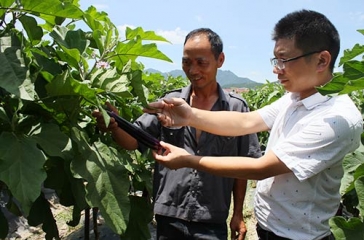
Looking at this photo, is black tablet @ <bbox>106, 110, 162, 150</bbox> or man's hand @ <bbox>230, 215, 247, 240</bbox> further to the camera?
man's hand @ <bbox>230, 215, 247, 240</bbox>

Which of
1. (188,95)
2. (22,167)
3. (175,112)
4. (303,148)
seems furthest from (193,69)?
(22,167)

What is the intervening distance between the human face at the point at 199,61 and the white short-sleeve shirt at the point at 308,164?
1.90ft

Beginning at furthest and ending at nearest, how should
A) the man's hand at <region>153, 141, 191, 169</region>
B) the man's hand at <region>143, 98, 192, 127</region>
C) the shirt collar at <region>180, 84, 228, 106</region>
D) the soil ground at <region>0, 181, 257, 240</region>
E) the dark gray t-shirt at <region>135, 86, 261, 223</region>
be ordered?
the soil ground at <region>0, 181, 257, 240</region> < the shirt collar at <region>180, 84, 228, 106</region> < the dark gray t-shirt at <region>135, 86, 261, 223</region> < the man's hand at <region>143, 98, 192, 127</region> < the man's hand at <region>153, 141, 191, 169</region>

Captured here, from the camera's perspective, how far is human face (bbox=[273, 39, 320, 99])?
180 cm

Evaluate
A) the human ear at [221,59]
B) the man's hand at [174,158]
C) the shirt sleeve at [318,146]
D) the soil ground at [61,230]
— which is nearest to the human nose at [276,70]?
the shirt sleeve at [318,146]

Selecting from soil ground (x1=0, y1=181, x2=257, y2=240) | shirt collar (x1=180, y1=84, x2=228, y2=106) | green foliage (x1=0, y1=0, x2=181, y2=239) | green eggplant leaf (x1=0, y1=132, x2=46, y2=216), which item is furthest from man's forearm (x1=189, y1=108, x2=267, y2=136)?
soil ground (x1=0, y1=181, x2=257, y2=240)

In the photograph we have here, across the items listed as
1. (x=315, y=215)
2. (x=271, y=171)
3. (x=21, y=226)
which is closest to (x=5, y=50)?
(x=271, y=171)

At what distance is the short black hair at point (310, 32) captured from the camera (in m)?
1.81

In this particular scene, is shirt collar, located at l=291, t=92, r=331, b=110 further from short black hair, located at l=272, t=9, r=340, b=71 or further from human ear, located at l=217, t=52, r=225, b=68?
human ear, located at l=217, t=52, r=225, b=68

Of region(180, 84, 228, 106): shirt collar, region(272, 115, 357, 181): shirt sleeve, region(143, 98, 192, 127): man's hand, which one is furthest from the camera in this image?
region(180, 84, 228, 106): shirt collar

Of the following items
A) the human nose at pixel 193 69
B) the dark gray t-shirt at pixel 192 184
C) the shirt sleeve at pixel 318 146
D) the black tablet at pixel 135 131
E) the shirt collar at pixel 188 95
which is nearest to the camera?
the shirt sleeve at pixel 318 146

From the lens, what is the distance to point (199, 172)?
2.33 metres

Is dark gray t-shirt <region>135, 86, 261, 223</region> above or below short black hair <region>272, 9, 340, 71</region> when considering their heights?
below

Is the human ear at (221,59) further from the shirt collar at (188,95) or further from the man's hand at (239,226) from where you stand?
the man's hand at (239,226)
